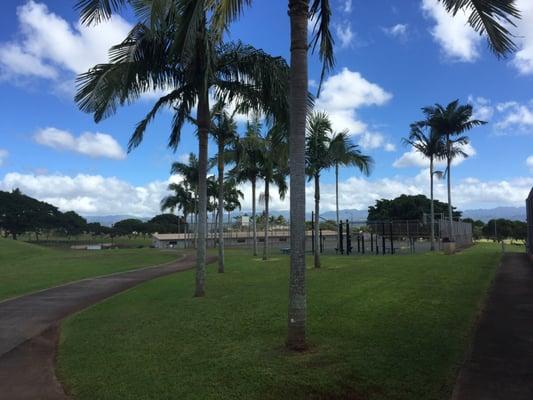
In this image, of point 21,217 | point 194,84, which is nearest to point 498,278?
point 194,84

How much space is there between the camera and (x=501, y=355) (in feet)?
21.9

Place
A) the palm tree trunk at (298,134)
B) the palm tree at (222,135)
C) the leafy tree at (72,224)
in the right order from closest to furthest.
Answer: the palm tree trunk at (298,134) < the palm tree at (222,135) < the leafy tree at (72,224)

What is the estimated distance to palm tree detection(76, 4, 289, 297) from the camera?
1131 cm

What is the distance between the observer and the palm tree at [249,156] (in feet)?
75.3

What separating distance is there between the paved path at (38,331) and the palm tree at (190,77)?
371 cm

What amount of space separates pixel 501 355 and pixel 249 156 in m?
20.9

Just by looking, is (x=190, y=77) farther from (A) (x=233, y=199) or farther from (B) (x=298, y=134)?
(A) (x=233, y=199)

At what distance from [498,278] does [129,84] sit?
11822mm

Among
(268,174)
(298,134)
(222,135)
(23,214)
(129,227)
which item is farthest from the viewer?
(129,227)

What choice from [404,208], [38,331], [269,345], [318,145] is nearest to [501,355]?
[269,345]

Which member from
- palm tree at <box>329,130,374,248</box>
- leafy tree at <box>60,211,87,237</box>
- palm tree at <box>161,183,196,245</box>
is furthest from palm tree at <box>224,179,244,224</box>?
leafy tree at <box>60,211,87,237</box>

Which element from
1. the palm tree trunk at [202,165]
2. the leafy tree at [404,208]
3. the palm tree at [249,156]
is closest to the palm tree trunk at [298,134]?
the palm tree trunk at [202,165]

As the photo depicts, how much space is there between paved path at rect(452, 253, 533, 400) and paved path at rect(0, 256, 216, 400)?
4.66 meters

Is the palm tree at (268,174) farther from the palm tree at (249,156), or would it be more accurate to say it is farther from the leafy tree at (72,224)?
the leafy tree at (72,224)
